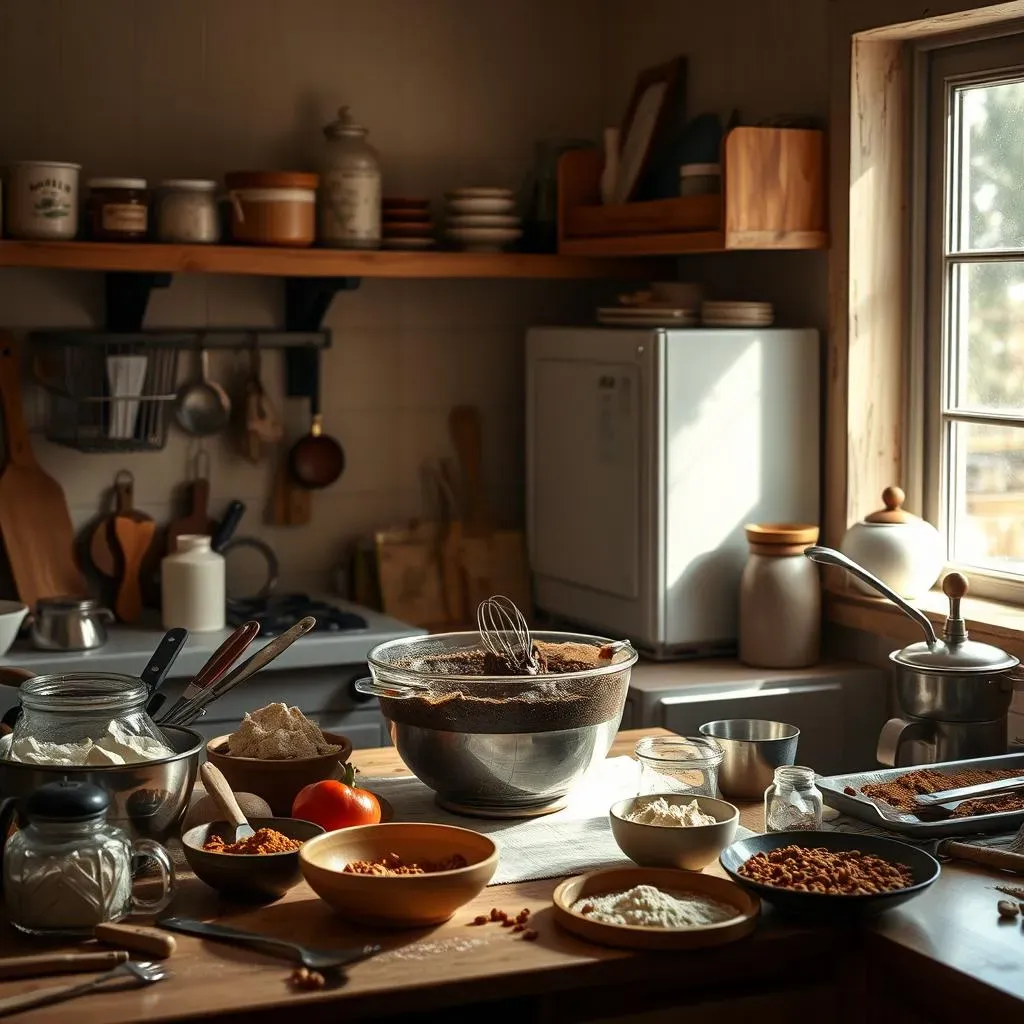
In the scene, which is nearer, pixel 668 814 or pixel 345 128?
pixel 668 814

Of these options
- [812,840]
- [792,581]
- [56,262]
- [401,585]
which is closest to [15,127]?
[56,262]

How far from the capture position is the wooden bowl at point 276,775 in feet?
6.72

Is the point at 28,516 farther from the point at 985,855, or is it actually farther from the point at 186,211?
the point at 985,855

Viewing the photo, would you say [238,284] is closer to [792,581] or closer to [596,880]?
[792,581]

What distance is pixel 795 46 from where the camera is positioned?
333cm

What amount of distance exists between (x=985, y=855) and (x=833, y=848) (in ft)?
0.61

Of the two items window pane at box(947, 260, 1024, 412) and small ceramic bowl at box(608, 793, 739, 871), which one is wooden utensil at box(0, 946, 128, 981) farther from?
window pane at box(947, 260, 1024, 412)

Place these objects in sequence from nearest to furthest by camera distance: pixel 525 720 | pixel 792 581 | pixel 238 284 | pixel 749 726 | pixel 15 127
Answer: pixel 525 720 < pixel 749 726 < pixel 792 581 < pixel 15 127 < pixel 238 284

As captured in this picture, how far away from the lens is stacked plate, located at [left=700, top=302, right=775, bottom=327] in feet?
10.7

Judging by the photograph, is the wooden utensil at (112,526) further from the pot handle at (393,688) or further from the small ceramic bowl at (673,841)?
the small ceramic bowl at (673,841)

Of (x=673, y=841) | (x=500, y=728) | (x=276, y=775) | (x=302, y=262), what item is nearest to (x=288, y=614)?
(x=302, y=262)

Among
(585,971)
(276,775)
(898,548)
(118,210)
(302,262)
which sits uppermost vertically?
(118,210)

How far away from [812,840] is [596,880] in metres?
0.29

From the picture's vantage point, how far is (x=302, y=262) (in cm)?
344
